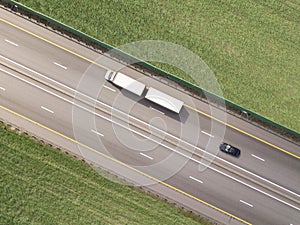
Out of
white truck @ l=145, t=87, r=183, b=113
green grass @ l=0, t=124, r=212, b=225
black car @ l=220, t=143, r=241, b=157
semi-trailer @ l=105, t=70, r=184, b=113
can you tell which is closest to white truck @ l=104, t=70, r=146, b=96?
semi-trailer @ l=105, t=70, r=184, b=113

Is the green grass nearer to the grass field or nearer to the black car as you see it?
the black car

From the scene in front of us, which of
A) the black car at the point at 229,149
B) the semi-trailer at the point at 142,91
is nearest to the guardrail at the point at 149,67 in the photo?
the semi-trailer at the point at 142,91

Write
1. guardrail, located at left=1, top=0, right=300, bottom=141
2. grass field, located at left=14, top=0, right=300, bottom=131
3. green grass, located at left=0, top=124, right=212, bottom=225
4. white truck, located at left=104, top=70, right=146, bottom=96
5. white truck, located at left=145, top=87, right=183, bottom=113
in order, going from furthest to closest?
grass field, located at left=14, top=0, right=300, bottom=131
guardrail, located at left=1, top=0, right=300, bottom=141
white truck, located at left=145, top=87, right=183, bottom=113
white truck, located at left=104, top=70, right=146, bottom=96
green grass, located at left=0, top=124, right=212, bottom=225

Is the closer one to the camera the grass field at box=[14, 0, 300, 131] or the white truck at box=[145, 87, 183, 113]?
the white truck at box=[145, 87, 183, 113]

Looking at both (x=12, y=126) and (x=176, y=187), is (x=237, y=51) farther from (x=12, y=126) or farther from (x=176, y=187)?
(x=12, y=126)

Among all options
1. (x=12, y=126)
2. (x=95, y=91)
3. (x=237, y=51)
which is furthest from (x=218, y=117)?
(x=12, y=126)

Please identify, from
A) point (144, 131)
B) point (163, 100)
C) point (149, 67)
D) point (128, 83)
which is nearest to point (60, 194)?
point (144, 131)

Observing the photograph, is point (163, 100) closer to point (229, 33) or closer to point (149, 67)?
point (149, 67)
